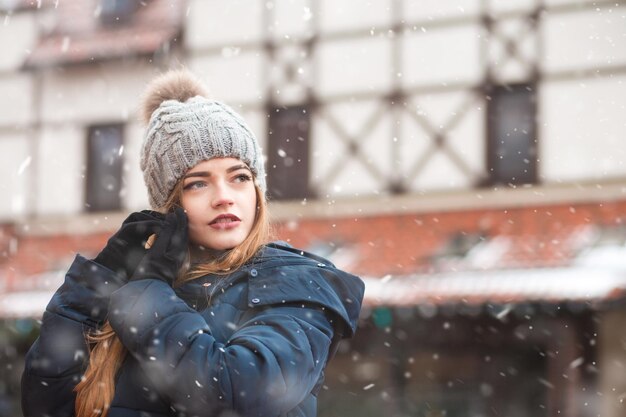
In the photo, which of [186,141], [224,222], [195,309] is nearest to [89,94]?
[186,141]

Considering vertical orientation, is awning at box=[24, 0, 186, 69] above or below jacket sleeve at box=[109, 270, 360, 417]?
above

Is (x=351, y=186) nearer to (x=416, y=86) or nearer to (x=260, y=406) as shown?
(x=416, y=86)

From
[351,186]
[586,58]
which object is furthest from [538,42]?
[351,186]

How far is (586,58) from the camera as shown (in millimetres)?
9516

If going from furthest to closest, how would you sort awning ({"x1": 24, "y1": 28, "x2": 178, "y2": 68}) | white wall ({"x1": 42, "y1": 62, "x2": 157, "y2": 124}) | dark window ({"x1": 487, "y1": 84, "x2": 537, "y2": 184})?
white wall ({"x1": 42, "y1": 62, "x2": 157, "y2": 124})
awning ({"x1": 24, "y1": 28, "x2": 178, "y2": 68})
dark window ({"x1": 487, "y1": 84, "x2": 537, "y2": 184})

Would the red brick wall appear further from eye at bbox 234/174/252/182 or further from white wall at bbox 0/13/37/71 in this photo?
eye at bbox 234/174/252/182

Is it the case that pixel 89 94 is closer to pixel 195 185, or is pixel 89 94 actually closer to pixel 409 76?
pixel 409 76

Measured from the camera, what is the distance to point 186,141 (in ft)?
7.79

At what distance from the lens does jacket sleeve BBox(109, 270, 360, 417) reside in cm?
194

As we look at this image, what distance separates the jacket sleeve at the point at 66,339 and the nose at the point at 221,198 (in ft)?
0.94

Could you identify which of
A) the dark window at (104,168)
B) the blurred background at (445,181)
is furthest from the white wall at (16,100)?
the blurred background at (445,181)

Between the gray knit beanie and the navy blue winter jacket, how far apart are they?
0.87ft

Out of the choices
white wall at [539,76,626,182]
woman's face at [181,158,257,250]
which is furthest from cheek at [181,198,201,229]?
white wall at [539,76,626,182]

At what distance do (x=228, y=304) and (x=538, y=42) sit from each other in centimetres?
829
